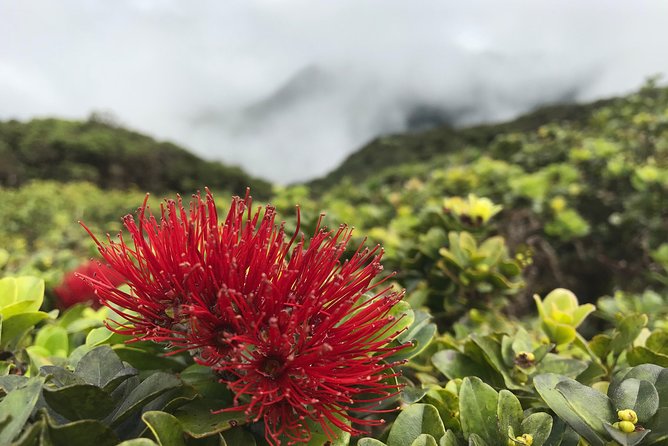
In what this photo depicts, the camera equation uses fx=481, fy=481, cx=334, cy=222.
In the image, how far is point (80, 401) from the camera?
26.8 inches

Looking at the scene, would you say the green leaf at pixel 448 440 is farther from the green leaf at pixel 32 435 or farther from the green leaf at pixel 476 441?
the green leaf at pixel 32 435

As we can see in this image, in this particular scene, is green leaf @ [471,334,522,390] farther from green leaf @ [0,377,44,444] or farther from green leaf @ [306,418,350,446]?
green leaf @ [0,377,44,444]

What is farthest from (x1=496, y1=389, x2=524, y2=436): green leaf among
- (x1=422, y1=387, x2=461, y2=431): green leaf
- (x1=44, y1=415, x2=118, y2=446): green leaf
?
(x1=44, y1=415, x2=118, y2=446): green leaf

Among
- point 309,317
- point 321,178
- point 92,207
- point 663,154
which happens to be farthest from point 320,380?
point 321,178

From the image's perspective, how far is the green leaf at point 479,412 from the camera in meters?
0.80

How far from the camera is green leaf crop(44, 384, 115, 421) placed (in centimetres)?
66

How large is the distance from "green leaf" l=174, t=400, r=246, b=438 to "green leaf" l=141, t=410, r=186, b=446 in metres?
0.01

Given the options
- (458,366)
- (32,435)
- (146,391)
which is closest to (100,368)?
(146,391)

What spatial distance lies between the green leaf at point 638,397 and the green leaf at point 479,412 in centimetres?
18

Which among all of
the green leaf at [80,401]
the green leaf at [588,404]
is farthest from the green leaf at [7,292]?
the green leaf at [588,404]

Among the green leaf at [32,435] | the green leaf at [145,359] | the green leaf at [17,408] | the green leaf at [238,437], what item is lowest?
the green leaf at [238,437]

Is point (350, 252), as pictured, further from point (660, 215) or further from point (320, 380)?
point (660, 215)

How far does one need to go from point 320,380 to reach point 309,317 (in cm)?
10

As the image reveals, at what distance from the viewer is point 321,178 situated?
14.4 metres
